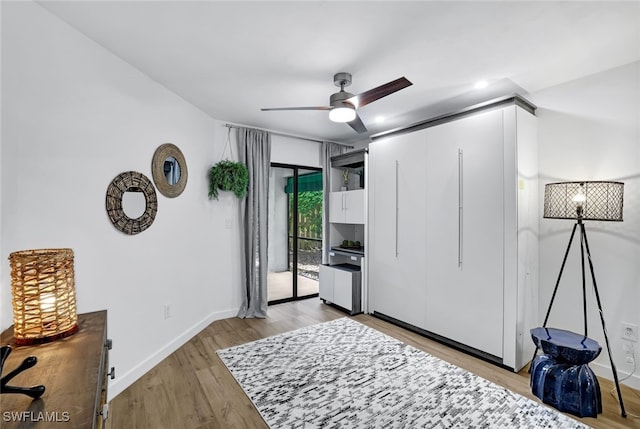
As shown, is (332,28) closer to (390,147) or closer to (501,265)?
(390,147)

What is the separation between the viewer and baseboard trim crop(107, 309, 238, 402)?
228cm

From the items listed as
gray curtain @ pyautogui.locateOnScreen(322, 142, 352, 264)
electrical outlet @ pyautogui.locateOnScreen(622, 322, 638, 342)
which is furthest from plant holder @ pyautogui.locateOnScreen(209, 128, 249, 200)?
electrical outlet @ pyautogui.locateOnScreen(622, 322, 638, 342)

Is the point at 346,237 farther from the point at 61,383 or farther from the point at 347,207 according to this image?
the point at 61,383

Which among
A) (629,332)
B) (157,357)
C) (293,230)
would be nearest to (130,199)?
(157,357)

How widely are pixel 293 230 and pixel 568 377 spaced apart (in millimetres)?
3541

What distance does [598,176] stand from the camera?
102 inches

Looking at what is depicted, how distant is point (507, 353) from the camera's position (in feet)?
8.79

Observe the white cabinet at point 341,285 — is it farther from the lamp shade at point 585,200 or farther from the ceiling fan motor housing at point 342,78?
the ceiling fan motor housing at point 342,78

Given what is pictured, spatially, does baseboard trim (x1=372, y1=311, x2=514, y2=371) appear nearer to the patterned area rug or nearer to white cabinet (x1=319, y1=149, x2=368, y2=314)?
the patterned area rug

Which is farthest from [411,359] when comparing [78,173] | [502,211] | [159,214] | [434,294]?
[78,173]

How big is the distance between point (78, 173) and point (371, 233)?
123 inches

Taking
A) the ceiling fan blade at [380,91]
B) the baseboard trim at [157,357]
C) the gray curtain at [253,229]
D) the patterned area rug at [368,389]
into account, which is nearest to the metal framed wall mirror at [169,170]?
the gray curtain at [253,229]

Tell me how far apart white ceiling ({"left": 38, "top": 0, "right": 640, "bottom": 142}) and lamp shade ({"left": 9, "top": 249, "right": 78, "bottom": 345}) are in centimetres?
146

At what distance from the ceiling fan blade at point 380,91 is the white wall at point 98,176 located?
181 centimetres
